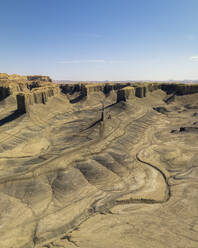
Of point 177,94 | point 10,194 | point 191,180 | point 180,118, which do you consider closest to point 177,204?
point 191,180

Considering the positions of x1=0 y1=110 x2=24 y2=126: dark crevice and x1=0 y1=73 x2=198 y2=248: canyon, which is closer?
x1=0 y1=73 x2=198 y2=248: canyon

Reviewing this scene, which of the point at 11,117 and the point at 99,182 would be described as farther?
the point at 11,117

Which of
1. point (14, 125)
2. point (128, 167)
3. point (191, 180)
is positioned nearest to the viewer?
point (191, 180)

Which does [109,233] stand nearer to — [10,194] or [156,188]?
[156,188]

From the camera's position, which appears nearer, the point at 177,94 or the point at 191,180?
the point at 191,180

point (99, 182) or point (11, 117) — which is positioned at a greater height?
point (11, 117)

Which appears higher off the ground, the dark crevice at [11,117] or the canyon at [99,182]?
the dark crevice at [11,117]

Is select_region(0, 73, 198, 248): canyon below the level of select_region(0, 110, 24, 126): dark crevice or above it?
below

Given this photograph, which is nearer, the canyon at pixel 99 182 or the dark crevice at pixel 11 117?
the canyon at pixel 99 182
